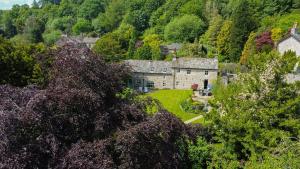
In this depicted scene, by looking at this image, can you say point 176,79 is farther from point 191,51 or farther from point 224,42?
point 224,42

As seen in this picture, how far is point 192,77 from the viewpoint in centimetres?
5288

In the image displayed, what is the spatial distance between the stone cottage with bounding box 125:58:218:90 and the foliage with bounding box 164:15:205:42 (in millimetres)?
31531

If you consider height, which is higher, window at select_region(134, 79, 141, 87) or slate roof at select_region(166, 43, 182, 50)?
slate roof at select_region(166, 43, 182, 50)

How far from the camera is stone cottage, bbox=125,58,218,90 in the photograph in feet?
172

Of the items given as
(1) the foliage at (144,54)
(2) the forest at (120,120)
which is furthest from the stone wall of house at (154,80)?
(2) the forest at (120,120)

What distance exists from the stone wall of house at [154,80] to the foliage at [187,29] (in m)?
32.2

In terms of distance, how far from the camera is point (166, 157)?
494 inches

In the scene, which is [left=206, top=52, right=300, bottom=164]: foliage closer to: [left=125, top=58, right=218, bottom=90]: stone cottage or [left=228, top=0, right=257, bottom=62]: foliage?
[left=125, top=58, right=218, bottom=90]: stone cottage

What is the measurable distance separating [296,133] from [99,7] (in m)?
128

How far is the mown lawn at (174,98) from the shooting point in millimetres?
39097

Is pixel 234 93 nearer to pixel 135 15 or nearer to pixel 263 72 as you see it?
pixel 263 72

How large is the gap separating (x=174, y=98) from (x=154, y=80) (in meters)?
7.23

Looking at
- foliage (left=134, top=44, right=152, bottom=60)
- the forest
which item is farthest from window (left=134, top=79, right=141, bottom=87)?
the forest

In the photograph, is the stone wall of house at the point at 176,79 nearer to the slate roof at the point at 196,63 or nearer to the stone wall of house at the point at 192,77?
the stone wall of house at the point at 192,77
